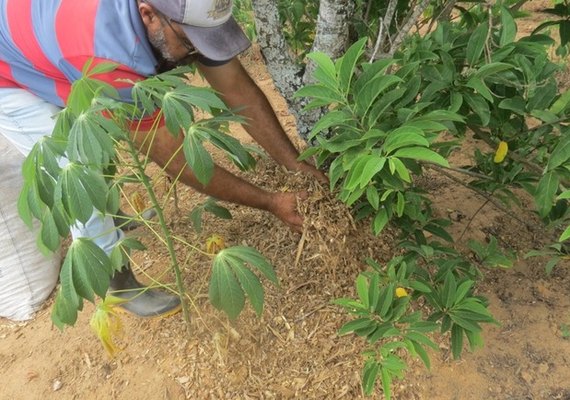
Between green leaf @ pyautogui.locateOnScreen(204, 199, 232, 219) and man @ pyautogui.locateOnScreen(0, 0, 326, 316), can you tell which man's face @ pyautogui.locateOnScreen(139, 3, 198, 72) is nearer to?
man @ pyautogui.locateOnScreen(0, 0, 326, 316)

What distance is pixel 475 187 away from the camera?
1.88 m

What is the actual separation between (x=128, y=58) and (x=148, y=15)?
0.14 metres

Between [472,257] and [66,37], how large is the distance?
166 cm

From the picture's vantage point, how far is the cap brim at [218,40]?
62.8 inches

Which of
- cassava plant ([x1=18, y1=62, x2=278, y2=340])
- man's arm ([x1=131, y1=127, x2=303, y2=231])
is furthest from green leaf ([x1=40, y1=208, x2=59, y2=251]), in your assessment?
man's arm ([x1=131, y1=127, x2=303, y2=231])

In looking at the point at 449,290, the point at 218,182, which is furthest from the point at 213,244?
the point at 449,290

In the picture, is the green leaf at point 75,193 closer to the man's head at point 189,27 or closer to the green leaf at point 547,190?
the man's head at point 189,27

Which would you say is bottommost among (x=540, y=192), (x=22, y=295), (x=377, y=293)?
(x=22, y=295)

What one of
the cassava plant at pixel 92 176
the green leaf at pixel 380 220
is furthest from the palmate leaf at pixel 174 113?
the green leaf at pixel 380 220

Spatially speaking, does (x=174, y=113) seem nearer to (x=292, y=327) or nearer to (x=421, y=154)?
(x=421, y=154)

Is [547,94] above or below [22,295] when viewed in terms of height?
above

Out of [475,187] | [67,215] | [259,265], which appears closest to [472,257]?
[475,187]

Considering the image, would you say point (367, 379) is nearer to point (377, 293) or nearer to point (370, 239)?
point (377, 293)

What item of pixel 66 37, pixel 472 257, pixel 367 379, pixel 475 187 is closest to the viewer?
pixel 367 379
